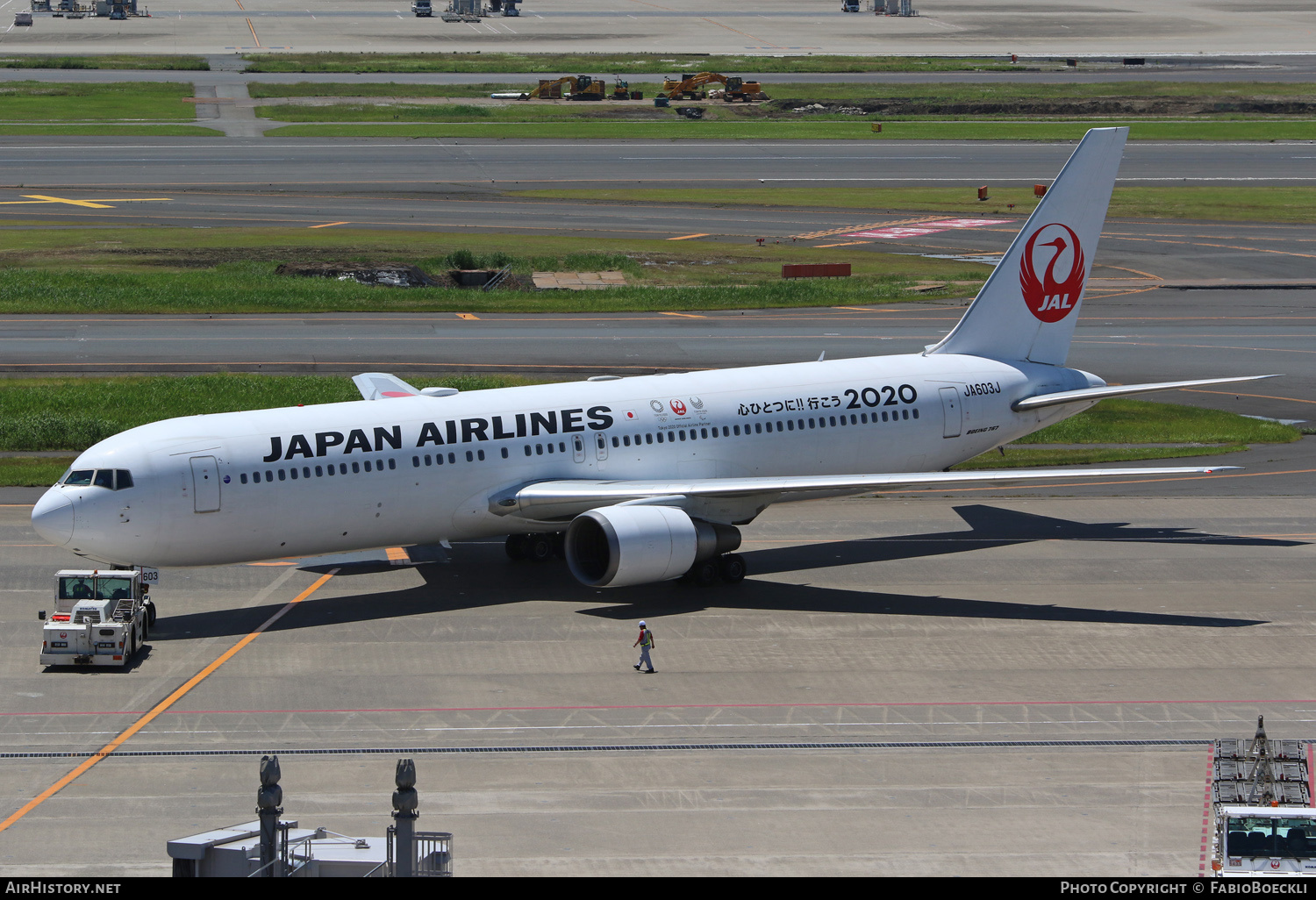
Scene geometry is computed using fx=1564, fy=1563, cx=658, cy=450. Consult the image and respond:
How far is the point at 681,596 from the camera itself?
4000cm

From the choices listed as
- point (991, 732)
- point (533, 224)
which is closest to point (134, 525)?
point (991, 732)

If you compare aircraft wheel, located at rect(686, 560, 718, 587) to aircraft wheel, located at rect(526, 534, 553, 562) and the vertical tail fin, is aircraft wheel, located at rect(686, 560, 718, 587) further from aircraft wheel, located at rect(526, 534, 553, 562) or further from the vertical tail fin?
the vertical tail fin

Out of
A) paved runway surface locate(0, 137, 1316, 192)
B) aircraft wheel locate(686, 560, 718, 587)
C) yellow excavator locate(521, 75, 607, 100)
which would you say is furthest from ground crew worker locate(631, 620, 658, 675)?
yellow excavator locate(521, 75, 607, 100)

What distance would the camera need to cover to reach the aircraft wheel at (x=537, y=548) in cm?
4250

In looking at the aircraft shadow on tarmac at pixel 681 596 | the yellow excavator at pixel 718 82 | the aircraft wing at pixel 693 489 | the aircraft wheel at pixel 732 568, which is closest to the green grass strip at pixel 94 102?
the yellow excavator at pixel 718 82

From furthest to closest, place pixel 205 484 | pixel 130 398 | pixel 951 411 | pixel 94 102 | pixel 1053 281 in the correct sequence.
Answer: pixel 94 102 < pixel 130 398 < pixel 1053 281 < pixel 951 411 < pixel 205 484

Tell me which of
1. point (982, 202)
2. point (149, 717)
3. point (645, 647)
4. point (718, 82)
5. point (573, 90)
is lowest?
point (149, 717)

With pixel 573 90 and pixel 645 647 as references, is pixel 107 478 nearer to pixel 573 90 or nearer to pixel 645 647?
pixel 645 647

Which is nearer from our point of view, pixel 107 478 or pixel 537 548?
pixel 107 478

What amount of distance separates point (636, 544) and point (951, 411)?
12.5 metres

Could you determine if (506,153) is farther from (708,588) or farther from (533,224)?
(708,588)

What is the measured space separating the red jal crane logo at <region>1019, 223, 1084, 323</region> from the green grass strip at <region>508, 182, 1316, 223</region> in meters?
56.2

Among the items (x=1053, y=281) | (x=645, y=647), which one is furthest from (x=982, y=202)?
(x=645, y=647)

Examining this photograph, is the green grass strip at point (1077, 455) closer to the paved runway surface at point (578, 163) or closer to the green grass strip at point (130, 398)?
the green grass strip at point (130, 398)
